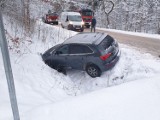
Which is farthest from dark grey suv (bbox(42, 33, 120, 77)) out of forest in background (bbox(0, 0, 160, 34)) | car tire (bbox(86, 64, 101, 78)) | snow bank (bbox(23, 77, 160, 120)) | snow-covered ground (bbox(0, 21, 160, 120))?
forest in background (bbox(0, 0, 160, 34))

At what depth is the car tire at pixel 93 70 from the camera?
1093 cm

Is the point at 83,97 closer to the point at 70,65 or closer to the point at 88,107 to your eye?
the point at 88,107

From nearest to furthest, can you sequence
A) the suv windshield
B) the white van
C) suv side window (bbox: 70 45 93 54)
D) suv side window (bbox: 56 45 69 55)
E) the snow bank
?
the snow bank, suv side window (bbox: 70 45 93 54), suv side window (bbox: 56 45 69 55), the white van, the suv windshield

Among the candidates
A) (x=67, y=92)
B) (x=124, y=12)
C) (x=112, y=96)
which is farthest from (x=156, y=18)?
(x=112, y=96)

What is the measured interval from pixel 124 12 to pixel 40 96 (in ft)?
121

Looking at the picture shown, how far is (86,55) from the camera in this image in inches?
432

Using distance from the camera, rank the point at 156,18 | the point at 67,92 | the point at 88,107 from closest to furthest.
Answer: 1. the point at 88,107
2. the point at 67,92
3. the point at 156,18

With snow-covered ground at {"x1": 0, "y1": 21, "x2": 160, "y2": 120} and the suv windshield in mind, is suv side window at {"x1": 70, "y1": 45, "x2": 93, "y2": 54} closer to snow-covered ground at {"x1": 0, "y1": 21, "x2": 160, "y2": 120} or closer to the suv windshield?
snow-covered ground at {"x1": 0, "y1": 21, "x2": 160, "y2": 120}

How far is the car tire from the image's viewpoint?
10930 mm

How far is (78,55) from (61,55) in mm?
886

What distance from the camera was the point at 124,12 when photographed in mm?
42406

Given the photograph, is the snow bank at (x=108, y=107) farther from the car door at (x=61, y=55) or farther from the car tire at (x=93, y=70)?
the car door at (x=61, y=55)

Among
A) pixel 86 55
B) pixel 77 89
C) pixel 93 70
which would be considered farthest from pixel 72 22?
pixel 77 89

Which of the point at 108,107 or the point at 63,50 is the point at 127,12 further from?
the point at 108,107
